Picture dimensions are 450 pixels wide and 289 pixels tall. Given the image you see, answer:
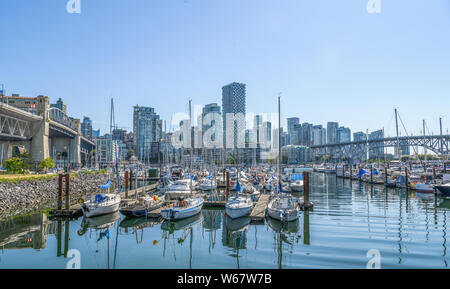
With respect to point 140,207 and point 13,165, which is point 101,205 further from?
point 13,165

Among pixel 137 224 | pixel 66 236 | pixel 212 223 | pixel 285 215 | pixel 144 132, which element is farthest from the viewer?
pixel 144 132

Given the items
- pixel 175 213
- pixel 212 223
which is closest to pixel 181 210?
pixel 175 213

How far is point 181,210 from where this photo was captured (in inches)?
995

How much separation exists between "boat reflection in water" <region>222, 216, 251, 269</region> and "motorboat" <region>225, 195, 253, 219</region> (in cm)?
46

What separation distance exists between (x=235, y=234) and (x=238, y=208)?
4236mm

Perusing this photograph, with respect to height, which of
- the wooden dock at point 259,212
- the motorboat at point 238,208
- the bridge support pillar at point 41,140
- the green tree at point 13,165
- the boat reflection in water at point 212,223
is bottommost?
the boat reflection in water at point 212,223

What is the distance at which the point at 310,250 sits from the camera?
17.2 meters

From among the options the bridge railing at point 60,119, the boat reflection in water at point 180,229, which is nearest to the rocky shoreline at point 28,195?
the boat reflection in water at point 180,229

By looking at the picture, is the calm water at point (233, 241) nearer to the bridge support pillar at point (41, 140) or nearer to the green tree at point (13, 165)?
the green tree at point (13, 165)

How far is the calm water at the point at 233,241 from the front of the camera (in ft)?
50.8

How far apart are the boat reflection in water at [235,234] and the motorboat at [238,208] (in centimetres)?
46

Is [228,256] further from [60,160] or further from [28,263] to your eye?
[60,160]

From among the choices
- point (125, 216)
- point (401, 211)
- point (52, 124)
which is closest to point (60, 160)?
point (52, 124)

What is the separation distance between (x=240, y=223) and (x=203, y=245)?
20.1 feet
